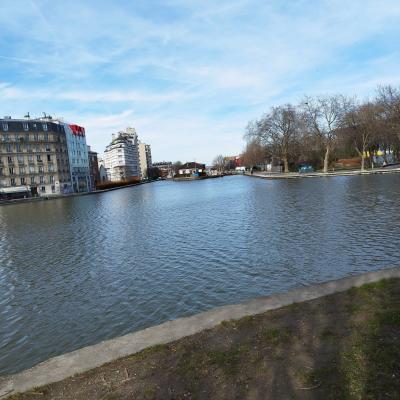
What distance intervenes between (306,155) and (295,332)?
103 m

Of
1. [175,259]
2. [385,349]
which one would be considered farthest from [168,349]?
[175,259]

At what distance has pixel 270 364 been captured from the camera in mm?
5824

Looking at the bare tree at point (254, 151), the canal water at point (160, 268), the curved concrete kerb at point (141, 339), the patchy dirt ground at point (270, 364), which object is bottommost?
the canal water at point (160, 268)

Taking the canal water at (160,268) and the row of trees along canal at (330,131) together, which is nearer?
the canal water at (160,268)

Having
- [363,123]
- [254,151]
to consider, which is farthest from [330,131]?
[254,151]

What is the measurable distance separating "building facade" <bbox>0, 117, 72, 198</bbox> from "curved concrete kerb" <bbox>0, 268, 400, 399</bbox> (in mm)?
102949

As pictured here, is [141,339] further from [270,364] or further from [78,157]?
[78,157]

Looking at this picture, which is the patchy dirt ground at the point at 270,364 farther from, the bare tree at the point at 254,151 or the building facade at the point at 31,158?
the bare tree at the point at 254,151

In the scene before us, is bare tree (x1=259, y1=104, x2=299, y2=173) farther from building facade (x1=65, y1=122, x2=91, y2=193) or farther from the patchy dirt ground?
the patchy dirt ground

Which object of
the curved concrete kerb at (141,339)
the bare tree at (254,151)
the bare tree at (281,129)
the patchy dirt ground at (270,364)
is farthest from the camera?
the bare tree at (254,151)

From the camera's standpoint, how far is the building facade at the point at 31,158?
101m

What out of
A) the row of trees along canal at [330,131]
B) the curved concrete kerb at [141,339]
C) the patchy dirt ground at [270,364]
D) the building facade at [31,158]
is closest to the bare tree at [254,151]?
the row of trees along canal at [330,131]

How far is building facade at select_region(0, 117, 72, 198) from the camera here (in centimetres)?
10081

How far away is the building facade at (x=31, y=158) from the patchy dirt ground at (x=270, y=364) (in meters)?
104
